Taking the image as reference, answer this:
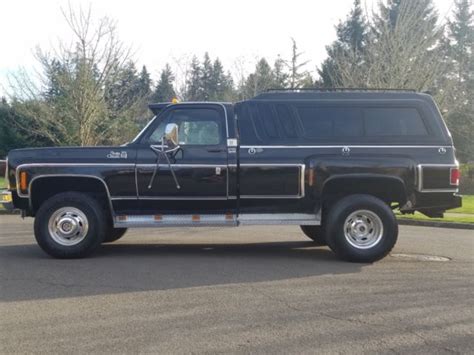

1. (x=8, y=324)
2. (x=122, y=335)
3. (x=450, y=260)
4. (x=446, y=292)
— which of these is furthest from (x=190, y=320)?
(x=450, y=260)

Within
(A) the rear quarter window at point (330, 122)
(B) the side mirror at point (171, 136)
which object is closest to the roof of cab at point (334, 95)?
(A) the rear quarter window at point (330, 122)

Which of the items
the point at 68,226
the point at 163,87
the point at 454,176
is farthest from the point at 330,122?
the point at 163,87

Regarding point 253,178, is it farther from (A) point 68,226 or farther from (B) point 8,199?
(B) point 8,199

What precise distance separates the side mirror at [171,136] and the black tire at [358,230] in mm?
2441

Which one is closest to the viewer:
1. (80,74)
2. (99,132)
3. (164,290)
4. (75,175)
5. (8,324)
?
(8,324)

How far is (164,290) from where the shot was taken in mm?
6176

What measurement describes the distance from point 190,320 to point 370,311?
1.74 meters

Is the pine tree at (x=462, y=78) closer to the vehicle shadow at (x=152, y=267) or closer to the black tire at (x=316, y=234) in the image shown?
the black tire at (x=316, y=234)

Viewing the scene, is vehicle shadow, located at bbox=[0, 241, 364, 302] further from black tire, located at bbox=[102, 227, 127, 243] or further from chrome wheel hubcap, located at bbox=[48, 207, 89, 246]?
chrome wheel hubcap, located at bbox=[48, 207, 89, 246]

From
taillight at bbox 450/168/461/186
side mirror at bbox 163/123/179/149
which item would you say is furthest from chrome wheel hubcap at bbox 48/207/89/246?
taillight at bbox 450/168/461/186

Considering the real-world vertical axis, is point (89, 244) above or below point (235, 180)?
below

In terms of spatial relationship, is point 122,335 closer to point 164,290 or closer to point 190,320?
point 190,320

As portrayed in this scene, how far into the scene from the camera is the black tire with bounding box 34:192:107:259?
26.1 feet

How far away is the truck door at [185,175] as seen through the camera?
8.05 metres
